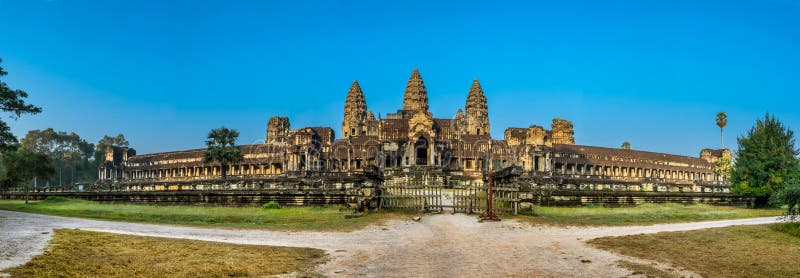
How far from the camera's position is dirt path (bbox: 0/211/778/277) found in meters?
11.3

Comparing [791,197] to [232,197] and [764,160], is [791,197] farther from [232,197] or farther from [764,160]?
[232,197]

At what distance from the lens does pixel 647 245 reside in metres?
14.8

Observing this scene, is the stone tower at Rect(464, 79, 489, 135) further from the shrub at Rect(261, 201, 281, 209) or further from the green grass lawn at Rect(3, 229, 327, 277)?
the green grass lawn at Rect(3, 229, 327, 277)

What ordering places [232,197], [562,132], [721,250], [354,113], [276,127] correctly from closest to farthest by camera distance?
[721,250] → [232,197] → [562,132] → [276,127] → [354,113]

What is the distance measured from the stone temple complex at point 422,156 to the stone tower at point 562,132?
167 millimetres

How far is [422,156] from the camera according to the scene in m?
72.8

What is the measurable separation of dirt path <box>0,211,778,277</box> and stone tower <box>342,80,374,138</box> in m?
→ 84.5

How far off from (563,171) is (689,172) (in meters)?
33.5

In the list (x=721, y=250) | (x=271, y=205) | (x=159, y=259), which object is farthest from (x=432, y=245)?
(x=271, y=205)

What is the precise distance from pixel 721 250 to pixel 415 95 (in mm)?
89438

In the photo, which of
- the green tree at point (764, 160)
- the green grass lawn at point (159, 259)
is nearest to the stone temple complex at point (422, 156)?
the green tree at point (764, 160)

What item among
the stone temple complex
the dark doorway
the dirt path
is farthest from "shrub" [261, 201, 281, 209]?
the dark doorway

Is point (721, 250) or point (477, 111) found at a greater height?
point (477, 111)

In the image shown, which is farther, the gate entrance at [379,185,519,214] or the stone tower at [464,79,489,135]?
the stone tower at [464,79,489,135]
